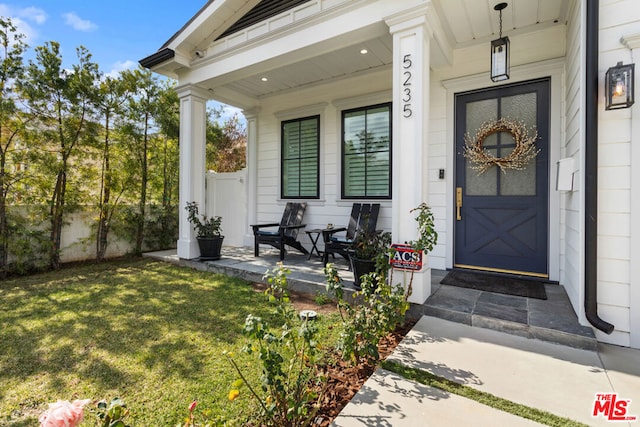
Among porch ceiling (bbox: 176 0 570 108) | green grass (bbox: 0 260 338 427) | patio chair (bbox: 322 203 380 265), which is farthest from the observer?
patio chair (bbox: 322 203 380 265)

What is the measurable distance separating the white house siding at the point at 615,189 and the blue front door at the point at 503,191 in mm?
1326

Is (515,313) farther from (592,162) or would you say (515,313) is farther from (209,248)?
(209,248)

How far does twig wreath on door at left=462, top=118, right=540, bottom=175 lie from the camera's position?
11.9 ft

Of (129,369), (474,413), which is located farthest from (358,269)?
(129,369)

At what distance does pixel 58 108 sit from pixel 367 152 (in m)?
4.70

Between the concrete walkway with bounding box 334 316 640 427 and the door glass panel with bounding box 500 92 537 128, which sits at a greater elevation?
the door glass panel with bounding box 500 92 537 128

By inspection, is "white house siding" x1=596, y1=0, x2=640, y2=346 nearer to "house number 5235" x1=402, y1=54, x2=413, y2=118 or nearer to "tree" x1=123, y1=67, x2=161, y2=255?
"house number 5235" x1=402, y1=54, x2=413, y2=118

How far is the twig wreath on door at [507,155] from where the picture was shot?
11.9ft

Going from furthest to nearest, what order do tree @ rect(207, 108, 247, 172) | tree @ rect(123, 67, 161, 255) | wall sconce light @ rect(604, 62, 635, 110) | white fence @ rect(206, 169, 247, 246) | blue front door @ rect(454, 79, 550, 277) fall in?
tree @ rect(207, 108, 247, 172) → white fence @ rect(206, 169, 247, 246) → tree @ rect(123, 67, 161, 255) → blue front door @ rect(454, 79, 550, 277) → wall sconce light @ rect(604, 62, 635, 110)

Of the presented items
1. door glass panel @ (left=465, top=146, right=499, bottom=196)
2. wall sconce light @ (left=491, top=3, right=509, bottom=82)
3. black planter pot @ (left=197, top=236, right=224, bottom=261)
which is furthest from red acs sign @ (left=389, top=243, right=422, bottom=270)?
black planter pot @ (left=197, top=236, right=224, bottom=261)

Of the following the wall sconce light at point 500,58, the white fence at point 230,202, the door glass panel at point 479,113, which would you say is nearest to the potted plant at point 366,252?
the door glass panel at point 479,113

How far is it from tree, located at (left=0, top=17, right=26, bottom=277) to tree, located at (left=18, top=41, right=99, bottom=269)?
0.14m

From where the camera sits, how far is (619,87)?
220cm

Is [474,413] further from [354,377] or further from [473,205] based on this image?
[473,205]
